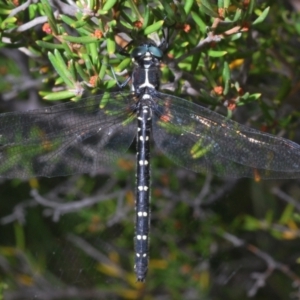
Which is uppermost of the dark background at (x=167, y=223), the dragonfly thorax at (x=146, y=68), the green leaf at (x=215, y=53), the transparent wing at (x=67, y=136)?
the green leaf at (x=215, y=53)

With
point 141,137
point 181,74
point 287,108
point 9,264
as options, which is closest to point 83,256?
point 9,264

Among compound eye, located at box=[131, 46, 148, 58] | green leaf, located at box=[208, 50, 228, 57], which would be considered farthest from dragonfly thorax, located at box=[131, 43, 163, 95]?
green leaf, located at box=[208, 50, 228, 57]

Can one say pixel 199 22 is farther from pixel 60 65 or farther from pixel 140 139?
pixel 140 139

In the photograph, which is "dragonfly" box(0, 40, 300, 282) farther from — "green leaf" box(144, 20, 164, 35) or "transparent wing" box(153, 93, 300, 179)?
"green leaf" box(144, 20, 164, 35)

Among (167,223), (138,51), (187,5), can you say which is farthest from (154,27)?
(167,223)

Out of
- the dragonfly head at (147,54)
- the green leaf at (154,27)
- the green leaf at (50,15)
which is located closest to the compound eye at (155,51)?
the dragonfly head at (147,54)

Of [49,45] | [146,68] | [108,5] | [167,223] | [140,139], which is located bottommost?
[167,223]

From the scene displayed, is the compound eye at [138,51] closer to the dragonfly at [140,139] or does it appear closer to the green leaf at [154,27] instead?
the dragonfly at [140,139]
